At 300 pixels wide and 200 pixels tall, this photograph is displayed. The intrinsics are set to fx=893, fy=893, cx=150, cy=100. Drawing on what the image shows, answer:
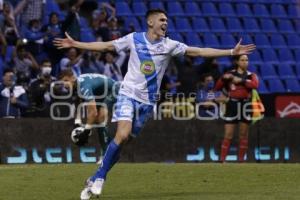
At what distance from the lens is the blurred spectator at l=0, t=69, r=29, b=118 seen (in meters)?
19.5

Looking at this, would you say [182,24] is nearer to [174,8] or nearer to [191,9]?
[174,8]

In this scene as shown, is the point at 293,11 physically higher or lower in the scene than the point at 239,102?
higher

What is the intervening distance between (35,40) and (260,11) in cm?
952

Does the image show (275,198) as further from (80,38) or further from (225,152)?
(80,38)

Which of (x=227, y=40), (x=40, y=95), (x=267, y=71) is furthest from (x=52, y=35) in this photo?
(x=267, y=71)

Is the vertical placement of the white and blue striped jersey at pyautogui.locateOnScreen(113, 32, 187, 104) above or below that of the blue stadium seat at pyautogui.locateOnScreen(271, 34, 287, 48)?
below

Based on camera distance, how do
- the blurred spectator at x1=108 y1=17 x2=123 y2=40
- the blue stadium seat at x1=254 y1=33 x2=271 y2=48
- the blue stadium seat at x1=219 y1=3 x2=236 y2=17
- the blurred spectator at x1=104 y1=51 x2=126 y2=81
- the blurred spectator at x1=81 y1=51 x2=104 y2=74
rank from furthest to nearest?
the blue stadium seat at x1=219 y1=3 x2=236 y2=17, the blue stadium seat at x1=254 y1=33 x2=271 y2=48, the blurred spectator at x1=108 y1=17 x2=123 y2=40, the blurred spectator at x1=81 y1=51 x2=104 y2=74, the blurred spectator at x1=104 y1=51 x2=126 y2=81

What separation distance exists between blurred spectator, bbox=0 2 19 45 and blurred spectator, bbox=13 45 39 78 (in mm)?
894

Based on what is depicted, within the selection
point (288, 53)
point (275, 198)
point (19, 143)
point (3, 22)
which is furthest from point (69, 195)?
point (288, 53)

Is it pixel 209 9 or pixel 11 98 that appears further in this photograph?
pixel 209 9

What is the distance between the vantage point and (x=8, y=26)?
2269 centimetres

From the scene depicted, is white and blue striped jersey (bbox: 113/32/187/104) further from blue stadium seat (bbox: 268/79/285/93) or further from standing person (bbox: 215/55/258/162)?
blue stadium seat (bbox: 268/79/285/93)

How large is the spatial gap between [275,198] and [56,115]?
918 centimetres

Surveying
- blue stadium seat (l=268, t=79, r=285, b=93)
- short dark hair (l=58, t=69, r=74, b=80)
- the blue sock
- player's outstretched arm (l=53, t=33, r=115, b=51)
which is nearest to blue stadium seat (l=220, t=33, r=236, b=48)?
blue stadium seat (l=268, t=79, r=285, b=93)
